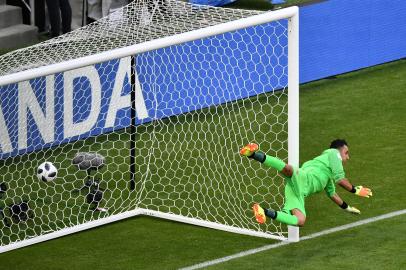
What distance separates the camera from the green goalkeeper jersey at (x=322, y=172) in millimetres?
11336

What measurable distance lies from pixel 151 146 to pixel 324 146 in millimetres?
2214

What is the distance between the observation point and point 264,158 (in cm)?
1090

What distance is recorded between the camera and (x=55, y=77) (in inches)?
536

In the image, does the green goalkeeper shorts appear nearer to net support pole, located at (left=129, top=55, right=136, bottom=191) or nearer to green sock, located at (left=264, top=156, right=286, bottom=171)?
green sock, located at (left=264, top=156, right=286, bottom=171)

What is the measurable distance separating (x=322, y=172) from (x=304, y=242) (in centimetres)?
72

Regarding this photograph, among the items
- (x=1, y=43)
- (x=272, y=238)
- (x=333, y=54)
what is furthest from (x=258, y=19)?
(x=1, y=43)

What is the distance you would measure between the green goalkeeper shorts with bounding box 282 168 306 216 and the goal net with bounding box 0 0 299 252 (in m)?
0.53

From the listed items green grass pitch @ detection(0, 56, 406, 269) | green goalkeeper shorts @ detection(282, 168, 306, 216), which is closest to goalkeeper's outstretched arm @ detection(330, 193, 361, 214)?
green grass pitch @ detection(0, 56, 406, 269)

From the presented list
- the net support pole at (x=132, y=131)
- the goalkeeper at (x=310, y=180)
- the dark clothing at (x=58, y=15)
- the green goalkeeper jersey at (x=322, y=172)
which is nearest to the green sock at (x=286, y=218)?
the goalkeeper at (x=310, y=180)

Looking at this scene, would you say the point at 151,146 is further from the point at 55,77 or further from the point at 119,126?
the point at 55,77

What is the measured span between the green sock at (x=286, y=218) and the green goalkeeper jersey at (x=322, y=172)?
14.7 inches

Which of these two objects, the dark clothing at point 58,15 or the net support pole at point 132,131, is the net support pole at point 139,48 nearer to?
the net support pole at point 132,131

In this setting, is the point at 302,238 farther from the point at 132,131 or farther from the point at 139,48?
the point at 139,48

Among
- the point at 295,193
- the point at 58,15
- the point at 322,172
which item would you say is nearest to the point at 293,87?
the point at 322,172
